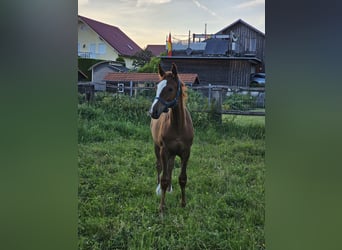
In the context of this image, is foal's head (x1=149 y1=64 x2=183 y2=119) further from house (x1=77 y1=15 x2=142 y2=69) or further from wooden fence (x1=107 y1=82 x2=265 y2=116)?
house (x1=77 y1=15 x2=142 y2=69)

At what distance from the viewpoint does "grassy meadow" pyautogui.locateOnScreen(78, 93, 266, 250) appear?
2645mm

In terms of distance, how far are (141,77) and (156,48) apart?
9.7 inches

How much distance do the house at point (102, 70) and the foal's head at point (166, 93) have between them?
463 mm

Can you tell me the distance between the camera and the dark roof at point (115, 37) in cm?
288

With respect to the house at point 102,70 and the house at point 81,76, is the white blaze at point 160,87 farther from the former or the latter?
the house at point 81,76

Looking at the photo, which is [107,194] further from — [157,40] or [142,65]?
[157,40]

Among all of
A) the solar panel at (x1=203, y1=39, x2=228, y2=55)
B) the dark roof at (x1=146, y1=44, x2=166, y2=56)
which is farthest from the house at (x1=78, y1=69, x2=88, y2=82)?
the solar panel at (x1=203, y1=39, x2=228, y2=55)

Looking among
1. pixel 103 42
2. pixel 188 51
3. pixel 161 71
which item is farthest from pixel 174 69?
pixel 103 42

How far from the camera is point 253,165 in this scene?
271 centimetres

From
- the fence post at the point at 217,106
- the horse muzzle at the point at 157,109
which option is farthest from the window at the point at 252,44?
the horse muzzle at the point at 157,109

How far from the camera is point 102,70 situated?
10.0 ft

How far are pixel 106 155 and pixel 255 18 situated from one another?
147 centimetres

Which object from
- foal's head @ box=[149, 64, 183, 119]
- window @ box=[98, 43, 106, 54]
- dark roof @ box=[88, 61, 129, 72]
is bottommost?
foal's head @ box=[149, 64, 183, 119]
